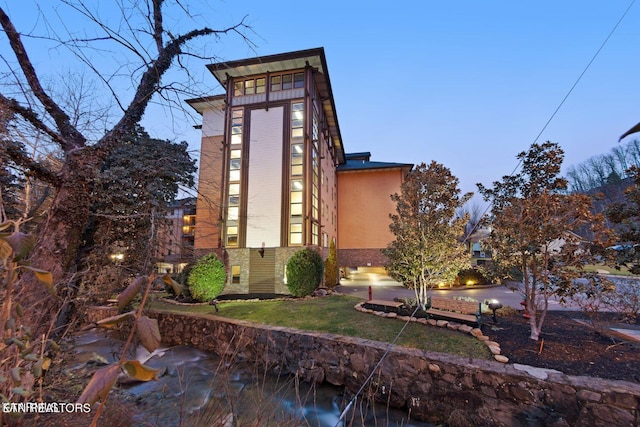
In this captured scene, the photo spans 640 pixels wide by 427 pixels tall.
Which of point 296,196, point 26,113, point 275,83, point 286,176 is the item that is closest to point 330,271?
point 296,196

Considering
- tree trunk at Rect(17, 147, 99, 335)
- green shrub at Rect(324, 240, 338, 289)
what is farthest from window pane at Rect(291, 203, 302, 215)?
tree trunk at Rect(17, 147, 99, 335)

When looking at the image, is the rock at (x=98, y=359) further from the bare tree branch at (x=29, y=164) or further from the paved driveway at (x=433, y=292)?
the paved driveway at (x=433, y=292)

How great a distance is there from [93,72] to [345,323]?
7296 millimetres

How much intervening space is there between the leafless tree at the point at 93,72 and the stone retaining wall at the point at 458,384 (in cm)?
225

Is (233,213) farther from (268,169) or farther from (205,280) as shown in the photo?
(205,280)

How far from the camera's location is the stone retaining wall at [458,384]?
3818mm

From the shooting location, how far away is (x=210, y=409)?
2037 mm

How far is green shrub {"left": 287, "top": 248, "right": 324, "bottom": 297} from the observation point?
12461 millimetres

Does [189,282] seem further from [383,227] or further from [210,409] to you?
[383,227]

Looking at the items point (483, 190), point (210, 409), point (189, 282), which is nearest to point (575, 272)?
point (483, 190)

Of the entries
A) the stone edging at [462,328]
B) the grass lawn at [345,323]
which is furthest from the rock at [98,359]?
the stone edging at [462,328]

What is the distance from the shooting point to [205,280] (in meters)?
11.5

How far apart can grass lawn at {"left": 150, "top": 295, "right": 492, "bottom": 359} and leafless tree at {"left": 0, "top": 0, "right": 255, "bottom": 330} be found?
3.22 metres

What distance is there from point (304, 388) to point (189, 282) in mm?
7617
